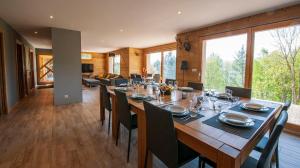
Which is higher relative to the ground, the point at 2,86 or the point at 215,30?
the point at 215,30

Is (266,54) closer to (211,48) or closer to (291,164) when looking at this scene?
(211,48)

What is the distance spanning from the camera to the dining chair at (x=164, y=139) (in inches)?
50.0

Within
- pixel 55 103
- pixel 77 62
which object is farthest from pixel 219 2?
pixel 55 103

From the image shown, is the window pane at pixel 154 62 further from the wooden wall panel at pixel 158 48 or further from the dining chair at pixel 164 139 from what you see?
the dining chair at pixel 164 139

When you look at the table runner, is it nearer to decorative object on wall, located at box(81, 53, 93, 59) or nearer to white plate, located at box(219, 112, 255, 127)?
white plate, located at box(219, 112, 255, 127)

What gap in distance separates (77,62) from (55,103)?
1440mm

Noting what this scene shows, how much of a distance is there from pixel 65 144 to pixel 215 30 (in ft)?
14.3

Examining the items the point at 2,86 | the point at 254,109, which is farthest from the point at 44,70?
the point at 254,109

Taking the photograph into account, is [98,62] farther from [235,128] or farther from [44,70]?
[235,128]

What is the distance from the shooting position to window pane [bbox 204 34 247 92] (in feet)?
12.7

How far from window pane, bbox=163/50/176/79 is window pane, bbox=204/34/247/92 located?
256 centimetres

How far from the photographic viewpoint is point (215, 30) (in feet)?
13.9

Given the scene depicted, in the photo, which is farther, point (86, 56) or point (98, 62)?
point (98, 62)

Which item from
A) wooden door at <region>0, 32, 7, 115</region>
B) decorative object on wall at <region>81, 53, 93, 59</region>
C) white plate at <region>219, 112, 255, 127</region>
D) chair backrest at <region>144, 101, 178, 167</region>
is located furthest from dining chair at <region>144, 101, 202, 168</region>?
decorative object on wall at <region>81, 53, 93, 59</region>
